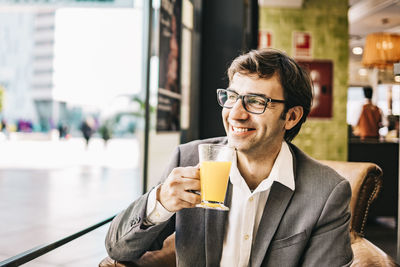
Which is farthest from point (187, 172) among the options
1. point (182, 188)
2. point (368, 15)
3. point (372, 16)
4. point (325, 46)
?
point (372, 16)

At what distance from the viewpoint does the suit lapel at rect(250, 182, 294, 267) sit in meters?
1.31

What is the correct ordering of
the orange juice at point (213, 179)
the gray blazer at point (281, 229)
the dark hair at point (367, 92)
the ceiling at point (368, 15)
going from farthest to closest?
the ceiling at point (368, 15) → the dark hair at point (367, 92) → the gray blazer at point (281, 229) → the orange juice at point (213, 179)

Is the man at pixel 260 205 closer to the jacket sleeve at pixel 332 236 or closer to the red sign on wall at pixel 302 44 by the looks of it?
the jacket sleeve at pixel 332 236

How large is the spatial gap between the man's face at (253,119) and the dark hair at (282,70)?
0.06ft

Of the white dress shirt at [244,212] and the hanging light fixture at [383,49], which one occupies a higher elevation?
the hanging light fixture at [383,49]

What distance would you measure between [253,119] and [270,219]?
1.04 ft

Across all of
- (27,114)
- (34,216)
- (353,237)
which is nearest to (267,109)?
(353,237)

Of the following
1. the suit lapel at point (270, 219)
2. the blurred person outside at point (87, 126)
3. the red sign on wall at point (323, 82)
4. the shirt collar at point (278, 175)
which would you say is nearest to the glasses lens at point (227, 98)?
the shirt collar at point (278, 175)

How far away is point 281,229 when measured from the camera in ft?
4.36

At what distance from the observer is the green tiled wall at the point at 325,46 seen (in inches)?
273

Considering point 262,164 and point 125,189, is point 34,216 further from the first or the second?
point 262,164


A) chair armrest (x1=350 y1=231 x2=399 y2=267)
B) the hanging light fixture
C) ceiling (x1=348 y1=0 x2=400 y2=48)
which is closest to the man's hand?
chair armrest (x1=350 y1=231 x2=399 y2=267)

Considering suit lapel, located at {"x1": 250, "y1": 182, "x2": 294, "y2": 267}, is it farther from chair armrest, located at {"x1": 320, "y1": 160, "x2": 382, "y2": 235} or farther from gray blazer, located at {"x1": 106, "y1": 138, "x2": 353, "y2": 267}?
chair armrest, located at {"x1": 320, "y1": 160, "x2": 382, "y2": 235}

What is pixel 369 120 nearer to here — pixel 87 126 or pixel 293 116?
pixel 293 116
